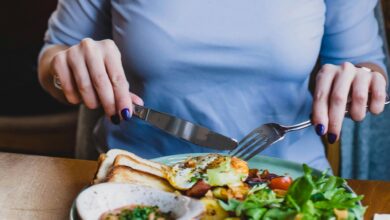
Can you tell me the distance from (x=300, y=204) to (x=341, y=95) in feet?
1.05

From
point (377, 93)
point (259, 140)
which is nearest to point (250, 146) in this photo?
point (259, 140)

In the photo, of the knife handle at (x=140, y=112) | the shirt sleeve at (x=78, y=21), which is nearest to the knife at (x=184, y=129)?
the knife handle at (x=140, y=112)

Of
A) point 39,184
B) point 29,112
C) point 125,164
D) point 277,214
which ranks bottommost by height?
point 29,112

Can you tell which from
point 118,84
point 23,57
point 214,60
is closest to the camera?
point 118,84

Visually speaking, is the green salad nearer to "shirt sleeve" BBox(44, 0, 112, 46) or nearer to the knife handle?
the knife handle

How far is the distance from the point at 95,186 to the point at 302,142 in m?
0.52

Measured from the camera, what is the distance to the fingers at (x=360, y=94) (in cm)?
103

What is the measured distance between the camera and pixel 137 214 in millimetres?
770

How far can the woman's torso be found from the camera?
44.5 inches

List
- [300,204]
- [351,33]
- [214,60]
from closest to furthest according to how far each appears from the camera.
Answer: [300,204]
[214,60]
[351,33]

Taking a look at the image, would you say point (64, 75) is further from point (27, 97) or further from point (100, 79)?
point (27, 97)

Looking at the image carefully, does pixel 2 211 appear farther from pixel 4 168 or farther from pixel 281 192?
pixel 281 192

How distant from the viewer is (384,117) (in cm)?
161

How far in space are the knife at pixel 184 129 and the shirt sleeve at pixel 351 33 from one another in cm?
41
